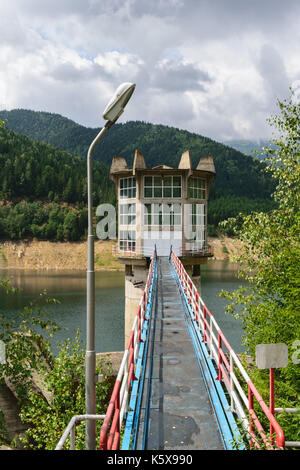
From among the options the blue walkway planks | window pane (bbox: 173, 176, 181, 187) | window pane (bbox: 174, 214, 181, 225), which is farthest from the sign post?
window pane (bbox: 173, 176, 181, 187)

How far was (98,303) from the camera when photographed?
6381 centimetres

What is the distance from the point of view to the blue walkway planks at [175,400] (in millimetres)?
6697

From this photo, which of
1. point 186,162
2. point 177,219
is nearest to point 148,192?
point 177,219

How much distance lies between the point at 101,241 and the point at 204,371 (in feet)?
432

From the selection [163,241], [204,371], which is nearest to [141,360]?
[204,371]

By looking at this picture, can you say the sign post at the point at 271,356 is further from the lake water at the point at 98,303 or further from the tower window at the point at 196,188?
the tower window at the point at 196,188

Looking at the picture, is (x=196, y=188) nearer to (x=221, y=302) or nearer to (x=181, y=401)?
(x=221, y=302)

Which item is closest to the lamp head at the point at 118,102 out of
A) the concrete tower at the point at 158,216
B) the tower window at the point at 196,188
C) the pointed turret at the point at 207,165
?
the concrete tower at the point at 158,216

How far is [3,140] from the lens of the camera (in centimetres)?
18550

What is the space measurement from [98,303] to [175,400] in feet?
187

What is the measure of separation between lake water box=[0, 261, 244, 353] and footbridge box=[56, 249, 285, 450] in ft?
18.4

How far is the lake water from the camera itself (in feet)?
141

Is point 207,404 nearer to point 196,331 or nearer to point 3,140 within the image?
point 196,331

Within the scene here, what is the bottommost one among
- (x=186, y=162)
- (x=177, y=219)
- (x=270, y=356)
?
(x=270, y=356)
